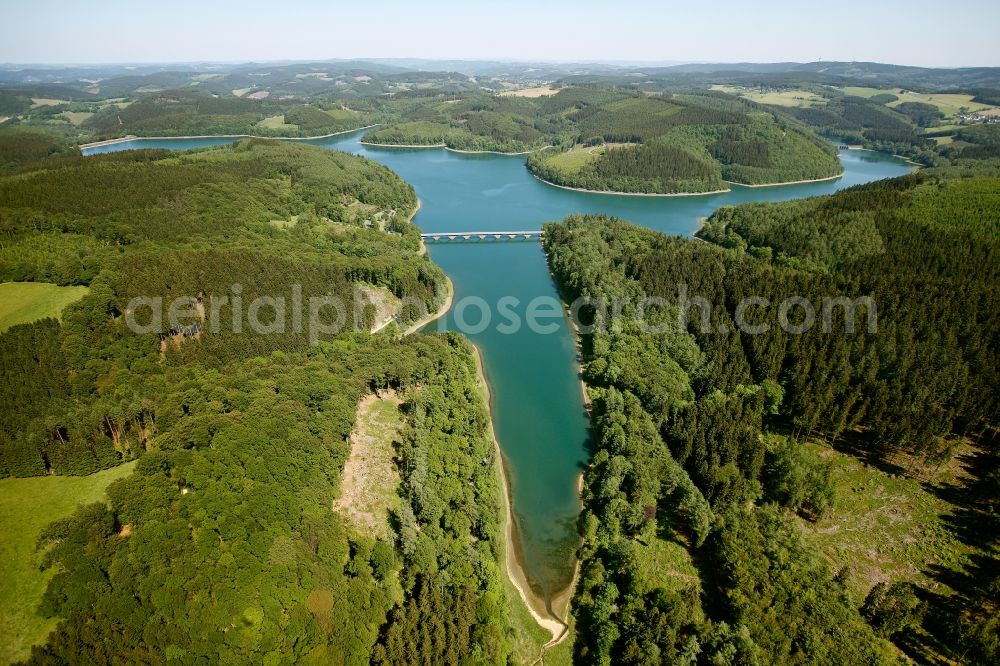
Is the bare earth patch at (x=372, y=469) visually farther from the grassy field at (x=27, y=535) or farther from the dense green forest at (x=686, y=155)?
the dense green forest at (x=686, y=155)

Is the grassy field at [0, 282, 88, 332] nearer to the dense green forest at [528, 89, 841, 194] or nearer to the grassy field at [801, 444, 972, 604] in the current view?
the grassy field at [801, 444, 972, 604]

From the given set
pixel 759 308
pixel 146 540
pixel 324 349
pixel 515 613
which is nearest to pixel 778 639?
pixel 515 613

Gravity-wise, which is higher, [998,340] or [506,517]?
[998,340]

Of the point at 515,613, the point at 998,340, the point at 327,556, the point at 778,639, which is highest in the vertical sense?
the point at 998,340

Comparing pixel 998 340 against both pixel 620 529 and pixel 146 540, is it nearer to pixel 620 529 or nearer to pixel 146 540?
pixel 620 529

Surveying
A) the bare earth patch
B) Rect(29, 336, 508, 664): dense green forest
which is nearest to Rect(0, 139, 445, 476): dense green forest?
Rect(29, 336, 508, 664): dense green forest

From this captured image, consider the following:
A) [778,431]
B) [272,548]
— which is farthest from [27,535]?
[778,431]

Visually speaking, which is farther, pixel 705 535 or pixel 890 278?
pixel 890 278
